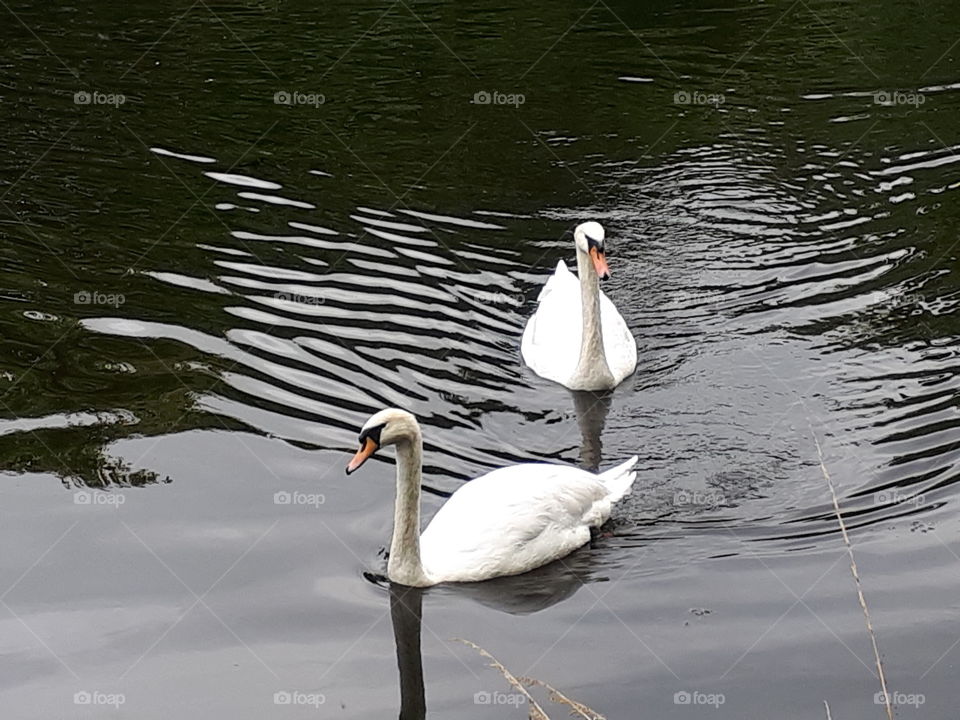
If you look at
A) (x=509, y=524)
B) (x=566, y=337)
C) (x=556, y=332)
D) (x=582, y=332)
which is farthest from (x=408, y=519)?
(x=556, y=332)

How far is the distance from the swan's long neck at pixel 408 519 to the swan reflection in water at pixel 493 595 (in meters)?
0.09

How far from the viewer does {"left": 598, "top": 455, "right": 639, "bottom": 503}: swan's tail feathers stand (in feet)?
30.1

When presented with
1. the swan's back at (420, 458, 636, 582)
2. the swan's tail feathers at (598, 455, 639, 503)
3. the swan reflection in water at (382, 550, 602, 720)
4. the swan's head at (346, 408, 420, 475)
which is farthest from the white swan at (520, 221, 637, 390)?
the swan's head at (346, 408, 420, 475)

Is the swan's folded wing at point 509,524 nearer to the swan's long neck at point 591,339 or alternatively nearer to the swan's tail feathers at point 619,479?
the swan's tail feathers at point 619,479

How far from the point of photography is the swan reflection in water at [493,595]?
308 inches

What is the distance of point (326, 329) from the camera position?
1158 centimetres

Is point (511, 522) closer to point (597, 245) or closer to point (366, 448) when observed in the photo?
point (366, 448)

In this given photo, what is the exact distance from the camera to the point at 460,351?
11.5 metres

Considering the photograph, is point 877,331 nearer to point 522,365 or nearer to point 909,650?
point 522,365

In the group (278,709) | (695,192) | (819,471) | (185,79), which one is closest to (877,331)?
(819,471)

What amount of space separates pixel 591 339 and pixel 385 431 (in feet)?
10.5

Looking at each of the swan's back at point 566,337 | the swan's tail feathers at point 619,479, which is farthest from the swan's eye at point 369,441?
the swan's back at point 566,337

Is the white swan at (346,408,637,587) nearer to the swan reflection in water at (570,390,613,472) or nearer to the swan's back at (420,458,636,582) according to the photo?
the swan's back at (420,458,636,582)

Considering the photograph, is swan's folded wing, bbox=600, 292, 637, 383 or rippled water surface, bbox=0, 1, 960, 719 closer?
rippled water surface, bbox=0, 1, 960, 719
